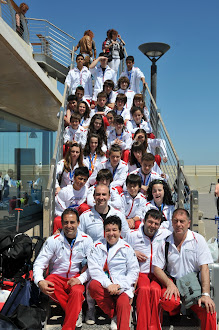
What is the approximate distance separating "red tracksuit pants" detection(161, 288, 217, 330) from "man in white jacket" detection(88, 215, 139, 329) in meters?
0.40

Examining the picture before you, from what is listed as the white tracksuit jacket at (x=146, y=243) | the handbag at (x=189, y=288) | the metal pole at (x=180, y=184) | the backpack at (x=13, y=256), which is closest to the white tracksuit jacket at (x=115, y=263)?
the white tracksuit jacket at (x=146, y=243)

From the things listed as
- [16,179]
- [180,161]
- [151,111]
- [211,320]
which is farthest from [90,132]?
[16,179]

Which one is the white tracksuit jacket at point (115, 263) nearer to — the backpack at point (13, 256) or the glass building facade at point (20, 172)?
the backpack at point (13, 256)

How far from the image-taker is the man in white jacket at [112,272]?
4.21 meters

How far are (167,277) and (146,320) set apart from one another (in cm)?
55

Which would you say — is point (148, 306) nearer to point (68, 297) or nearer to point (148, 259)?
point (148, 259)

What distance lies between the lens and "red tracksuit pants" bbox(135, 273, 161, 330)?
13.6ft

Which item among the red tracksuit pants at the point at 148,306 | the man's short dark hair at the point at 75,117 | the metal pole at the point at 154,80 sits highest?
the metal pole at the point at 154,80

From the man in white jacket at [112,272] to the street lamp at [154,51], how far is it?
569 centimetres

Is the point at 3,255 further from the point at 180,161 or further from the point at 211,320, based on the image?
the point at 180,161

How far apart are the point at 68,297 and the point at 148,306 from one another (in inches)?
35.5

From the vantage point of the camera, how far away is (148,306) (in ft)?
13.9

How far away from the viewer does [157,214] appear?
470cm

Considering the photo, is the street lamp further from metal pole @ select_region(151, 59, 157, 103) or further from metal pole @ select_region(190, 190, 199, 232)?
metal pole @ select_region(190, 190, 199, 232)
